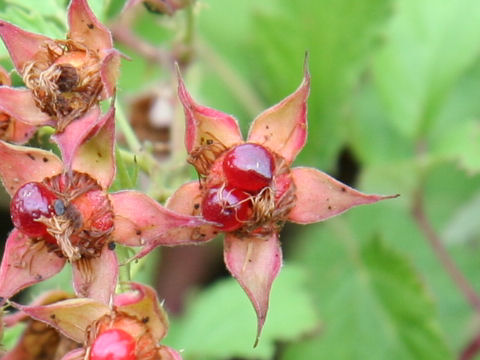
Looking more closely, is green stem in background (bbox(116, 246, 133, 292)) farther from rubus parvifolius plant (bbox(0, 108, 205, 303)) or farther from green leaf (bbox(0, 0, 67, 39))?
green leaf (bbox(0, 0, 67, 39))

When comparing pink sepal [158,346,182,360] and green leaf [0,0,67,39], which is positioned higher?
green leaf [0,0,67,39]

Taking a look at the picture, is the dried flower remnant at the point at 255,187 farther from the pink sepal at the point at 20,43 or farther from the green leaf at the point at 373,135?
the green leaf at the point at 373,135

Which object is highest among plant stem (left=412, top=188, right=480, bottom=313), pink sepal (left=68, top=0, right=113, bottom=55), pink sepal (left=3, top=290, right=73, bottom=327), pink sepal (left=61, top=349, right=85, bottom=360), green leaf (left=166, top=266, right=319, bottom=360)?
pink sepal (left=68, top=0, right=113, bottom=55)

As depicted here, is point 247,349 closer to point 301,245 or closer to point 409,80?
point 301,245

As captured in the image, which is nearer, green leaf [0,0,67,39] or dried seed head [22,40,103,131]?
dried seed head [22,40,103,131]

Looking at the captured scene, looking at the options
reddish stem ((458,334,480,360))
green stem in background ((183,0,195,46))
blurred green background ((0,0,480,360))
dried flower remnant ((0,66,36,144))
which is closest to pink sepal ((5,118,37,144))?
dried flower remnant ((0,66,36,144))

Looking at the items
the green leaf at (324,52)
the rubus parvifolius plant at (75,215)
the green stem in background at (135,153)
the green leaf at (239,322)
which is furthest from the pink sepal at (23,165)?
the green leaf at (324,52)

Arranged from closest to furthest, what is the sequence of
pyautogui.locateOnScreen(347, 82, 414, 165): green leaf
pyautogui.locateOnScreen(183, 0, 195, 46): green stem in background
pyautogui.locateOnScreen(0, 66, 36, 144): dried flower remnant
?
pyautogui.locateOnScreen(0, 66, 36, 144): dried flower remnant
pyautogui.locateOnScreen(183, 0, 195, 46): green stem in background
pyautogui.locateOnScreen(347, 82, 414, 165): green leaf

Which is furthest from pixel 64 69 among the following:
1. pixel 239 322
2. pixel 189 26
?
pixel 239 322


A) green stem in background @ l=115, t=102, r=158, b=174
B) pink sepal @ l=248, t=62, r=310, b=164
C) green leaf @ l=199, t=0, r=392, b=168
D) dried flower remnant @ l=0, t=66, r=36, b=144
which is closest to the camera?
pink sepal @ l=248, t=62, r=310, b=164

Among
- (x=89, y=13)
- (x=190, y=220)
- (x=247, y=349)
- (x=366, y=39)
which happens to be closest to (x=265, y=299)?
(x=190, y=220)
